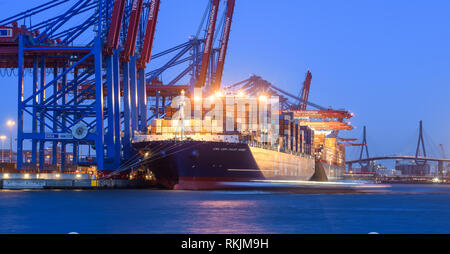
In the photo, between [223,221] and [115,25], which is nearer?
[223,221]

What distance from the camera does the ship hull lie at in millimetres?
56406

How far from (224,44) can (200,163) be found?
108ft

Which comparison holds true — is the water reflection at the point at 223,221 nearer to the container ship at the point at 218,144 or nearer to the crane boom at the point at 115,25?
the container ship at the point at 218,144

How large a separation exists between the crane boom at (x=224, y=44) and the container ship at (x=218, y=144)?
13763 millimetres

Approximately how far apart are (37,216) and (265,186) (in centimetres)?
4078

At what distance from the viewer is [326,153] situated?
101m

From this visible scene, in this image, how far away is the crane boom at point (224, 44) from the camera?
84.4 m

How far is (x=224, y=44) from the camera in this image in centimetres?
A: 8600

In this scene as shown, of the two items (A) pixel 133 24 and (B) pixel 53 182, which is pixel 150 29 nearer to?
(A) pixel 133 24

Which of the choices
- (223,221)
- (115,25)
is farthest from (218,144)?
(223,221)

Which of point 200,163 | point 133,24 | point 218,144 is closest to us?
point 200,163

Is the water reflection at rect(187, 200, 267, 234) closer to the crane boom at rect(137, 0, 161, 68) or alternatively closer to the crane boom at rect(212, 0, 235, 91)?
the crane boom at rect(137, 0, 161, 68)

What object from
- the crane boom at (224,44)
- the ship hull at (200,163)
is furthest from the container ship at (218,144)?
the crane boom at (224,44)
